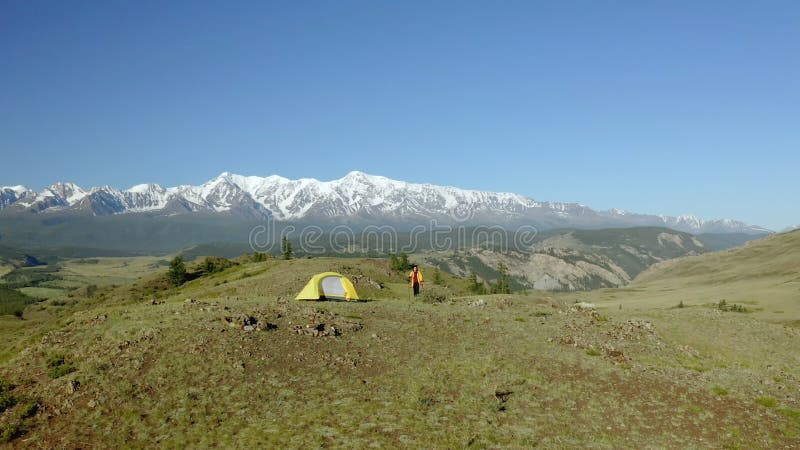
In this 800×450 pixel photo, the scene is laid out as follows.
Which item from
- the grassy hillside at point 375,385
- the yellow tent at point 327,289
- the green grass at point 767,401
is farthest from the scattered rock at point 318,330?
the green grass at point 767,401

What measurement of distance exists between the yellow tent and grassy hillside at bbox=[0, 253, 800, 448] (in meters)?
8.63

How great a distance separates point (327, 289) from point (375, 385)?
23490mm

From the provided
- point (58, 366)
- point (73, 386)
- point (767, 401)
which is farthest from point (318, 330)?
point (767, 401)

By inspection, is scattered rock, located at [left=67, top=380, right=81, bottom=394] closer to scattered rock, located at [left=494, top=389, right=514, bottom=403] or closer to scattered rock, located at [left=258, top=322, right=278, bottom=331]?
scattered rock, located at [left=258, top=322, right=278, bottom=331]

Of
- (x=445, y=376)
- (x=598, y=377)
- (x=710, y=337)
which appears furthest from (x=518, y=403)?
(x=710, y=337)

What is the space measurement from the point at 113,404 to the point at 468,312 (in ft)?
88.6

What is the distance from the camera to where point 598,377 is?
24375mm

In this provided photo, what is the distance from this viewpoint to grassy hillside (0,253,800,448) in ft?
Result: 57.3

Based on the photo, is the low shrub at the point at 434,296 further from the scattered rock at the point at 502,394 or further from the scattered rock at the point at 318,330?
the scattered rock at the point at 502,394

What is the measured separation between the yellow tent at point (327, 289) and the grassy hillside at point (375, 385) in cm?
863

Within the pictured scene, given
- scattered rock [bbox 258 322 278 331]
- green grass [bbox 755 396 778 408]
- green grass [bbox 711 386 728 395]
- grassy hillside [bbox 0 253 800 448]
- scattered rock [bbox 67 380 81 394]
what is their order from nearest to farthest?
grassy hillside [bbox 0 253 800 448] < scattered rock [bbox 67 380 81 394] < green grass [bbox 755 396 778 408] < green grass [bbox 711 386 728 395] < scattered rock [bbox 258 322 278 331]

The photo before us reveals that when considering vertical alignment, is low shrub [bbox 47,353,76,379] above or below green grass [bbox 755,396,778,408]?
above

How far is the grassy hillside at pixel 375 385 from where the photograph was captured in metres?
17.5

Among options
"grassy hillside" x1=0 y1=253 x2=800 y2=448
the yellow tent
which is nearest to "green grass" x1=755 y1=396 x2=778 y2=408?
"grassy hillside" x1=0 y1=253 x2=800 y2=448
